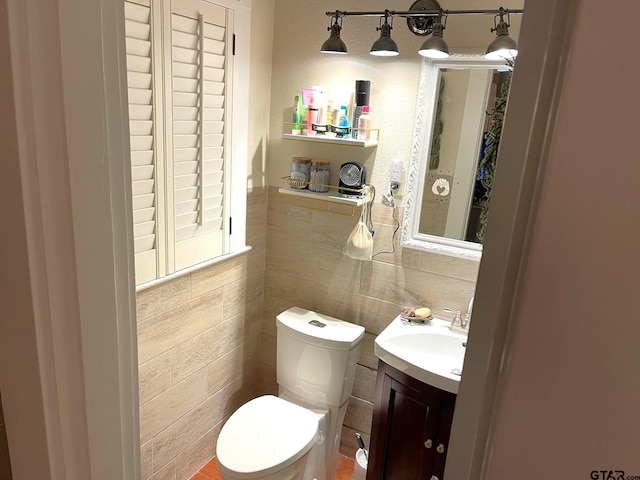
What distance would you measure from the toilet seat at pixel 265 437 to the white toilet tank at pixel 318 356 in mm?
118

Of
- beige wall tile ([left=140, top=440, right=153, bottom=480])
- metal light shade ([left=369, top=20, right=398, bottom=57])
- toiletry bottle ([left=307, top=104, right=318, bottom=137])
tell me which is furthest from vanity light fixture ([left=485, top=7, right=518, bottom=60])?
beige wall tile ([left=140, top=440, right=153, bottom=480])

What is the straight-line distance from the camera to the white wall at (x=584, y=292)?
1.17 ft

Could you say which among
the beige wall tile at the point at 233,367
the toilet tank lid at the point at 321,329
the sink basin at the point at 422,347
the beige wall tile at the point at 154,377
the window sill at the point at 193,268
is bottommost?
the beige wall tile at the point at 233,367

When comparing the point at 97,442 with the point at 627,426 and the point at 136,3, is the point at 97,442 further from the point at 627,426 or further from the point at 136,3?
the point at 136,3

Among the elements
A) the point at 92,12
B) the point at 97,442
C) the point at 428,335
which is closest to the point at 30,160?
the point at 92,12

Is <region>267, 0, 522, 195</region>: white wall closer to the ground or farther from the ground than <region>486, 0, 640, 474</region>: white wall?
farther from the ground

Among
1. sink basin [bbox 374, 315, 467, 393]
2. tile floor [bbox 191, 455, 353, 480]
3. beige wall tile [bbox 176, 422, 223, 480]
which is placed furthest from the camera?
tile floor [bbox 191, 455, 353, 480]

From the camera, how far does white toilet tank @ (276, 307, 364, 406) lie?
2100mm

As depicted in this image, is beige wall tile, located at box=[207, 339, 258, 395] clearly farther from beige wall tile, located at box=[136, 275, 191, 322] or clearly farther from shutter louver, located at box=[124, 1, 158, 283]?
shutter louver, located at box=[124, 1, 158, 283]

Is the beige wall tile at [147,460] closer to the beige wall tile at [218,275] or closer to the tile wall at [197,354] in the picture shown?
the tile wall at [197,354]

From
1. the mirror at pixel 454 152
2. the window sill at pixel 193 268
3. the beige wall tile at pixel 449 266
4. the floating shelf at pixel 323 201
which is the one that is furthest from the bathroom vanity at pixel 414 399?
the window sill at pixel 193 268

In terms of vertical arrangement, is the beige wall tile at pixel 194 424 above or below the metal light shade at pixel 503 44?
below

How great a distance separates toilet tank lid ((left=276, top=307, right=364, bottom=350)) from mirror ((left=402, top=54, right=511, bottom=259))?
0.49 metres

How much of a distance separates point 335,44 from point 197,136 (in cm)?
69
